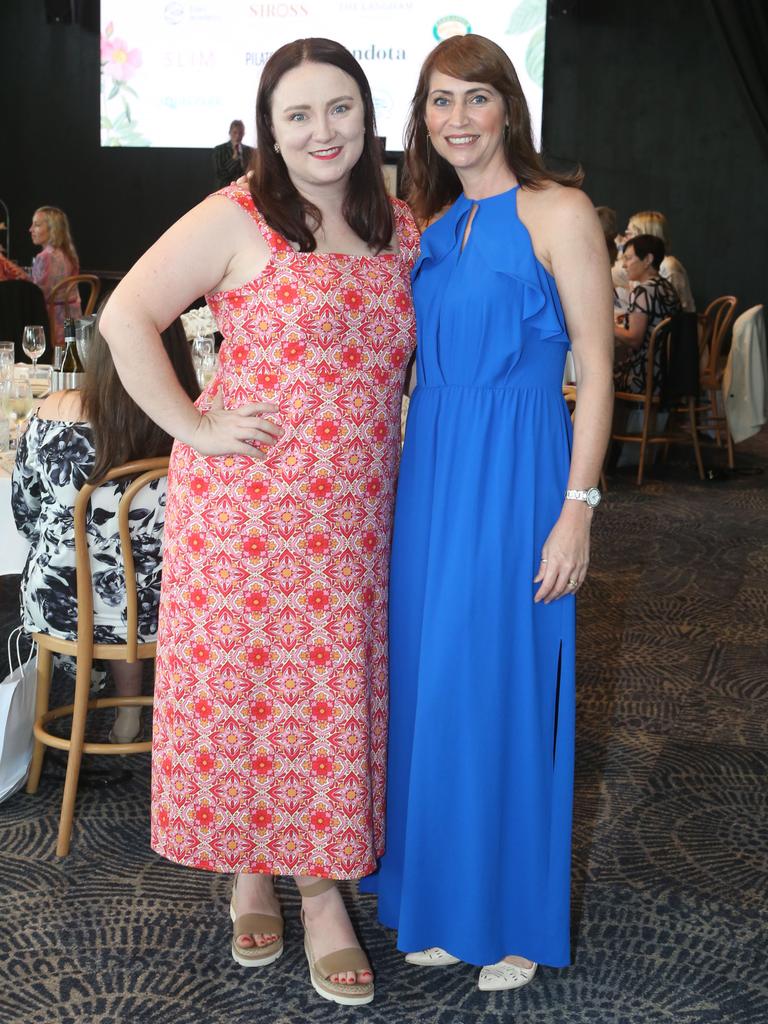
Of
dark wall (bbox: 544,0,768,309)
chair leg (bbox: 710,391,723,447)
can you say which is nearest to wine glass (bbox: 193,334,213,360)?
chair leg (bbox: 710,391,723,447)

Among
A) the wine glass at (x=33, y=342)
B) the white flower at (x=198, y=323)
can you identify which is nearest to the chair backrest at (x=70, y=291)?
the white flower at (x=198, y=323)

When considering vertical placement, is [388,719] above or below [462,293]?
below

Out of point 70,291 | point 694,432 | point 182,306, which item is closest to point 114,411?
point 182,306

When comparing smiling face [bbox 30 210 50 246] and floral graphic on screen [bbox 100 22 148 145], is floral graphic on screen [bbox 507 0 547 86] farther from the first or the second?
smiling face [bbox 30 210 50 246]

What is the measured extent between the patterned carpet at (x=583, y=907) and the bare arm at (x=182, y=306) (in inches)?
40.4

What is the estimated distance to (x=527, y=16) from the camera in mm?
9938

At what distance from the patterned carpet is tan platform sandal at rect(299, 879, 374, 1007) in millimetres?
23

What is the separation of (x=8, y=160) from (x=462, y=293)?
36.4 ft

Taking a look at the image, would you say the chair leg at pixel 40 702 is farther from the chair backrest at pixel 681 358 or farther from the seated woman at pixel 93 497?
the chair backrest at pixel 681 358

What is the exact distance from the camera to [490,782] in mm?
2025

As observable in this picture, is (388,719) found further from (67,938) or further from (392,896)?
(67,938)

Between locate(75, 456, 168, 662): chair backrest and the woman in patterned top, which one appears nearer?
locate(75, 456, 168, 662): chair backrest

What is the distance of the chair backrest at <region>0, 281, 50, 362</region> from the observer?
21.6ft

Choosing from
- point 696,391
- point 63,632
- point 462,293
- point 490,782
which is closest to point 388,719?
point 490,782
